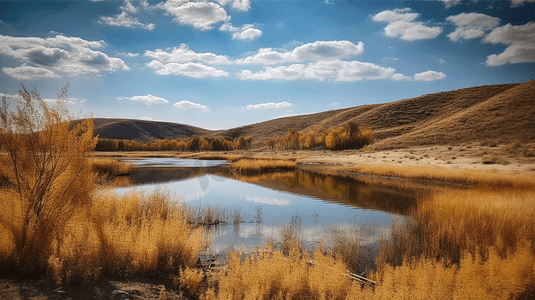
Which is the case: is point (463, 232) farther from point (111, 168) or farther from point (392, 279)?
point (111, 168)

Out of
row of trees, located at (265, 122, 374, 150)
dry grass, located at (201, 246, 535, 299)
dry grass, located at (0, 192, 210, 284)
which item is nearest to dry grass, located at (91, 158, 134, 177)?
dry grass, located at (0, 192, 210, 284)

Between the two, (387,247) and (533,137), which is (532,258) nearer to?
(387,247)

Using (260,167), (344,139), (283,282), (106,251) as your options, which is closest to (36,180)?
(106,251)

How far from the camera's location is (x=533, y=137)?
45.8 m

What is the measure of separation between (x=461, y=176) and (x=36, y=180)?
27.2m

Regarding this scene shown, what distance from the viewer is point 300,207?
17.2m

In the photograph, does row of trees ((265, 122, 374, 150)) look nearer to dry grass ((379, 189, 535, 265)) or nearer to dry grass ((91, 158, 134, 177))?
dry grass ((91, 158, 134, 177))

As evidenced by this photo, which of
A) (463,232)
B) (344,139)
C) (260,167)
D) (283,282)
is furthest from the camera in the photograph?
(344,139)

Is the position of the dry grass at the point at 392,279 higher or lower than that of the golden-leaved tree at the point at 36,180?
lower

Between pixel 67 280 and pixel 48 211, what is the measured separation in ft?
5.40

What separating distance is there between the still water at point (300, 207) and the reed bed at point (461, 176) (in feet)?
16.7

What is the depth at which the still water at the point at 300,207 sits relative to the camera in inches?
427

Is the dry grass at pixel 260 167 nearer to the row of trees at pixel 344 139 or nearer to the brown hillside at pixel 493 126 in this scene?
the brown hillside at pixel 493 126

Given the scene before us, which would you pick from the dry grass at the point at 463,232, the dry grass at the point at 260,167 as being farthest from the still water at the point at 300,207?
the dry grass at the point at 260,167
